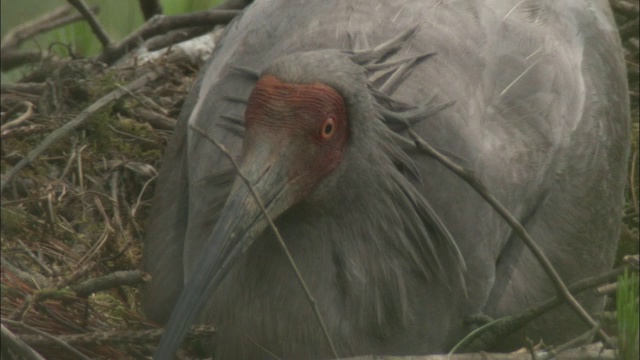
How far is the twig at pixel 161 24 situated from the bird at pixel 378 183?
6.05 ft

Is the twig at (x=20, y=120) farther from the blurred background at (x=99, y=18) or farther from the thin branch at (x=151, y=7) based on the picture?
the thin branch at (x=151, y=7)

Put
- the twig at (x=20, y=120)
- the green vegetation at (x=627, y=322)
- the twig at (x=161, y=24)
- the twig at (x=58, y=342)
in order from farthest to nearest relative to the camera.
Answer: the twig at (x=161, y=24) < the twig at (x=20, y=120) < the twig at (x=58, y=342) < the green vegetation at (x=627, y=322)

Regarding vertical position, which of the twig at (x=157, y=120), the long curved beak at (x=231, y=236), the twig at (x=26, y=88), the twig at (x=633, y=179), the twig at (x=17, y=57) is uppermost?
the long curved beak at (x=231, y=236)

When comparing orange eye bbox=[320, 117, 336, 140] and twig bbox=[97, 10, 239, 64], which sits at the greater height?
orange eye bbox=[320, 117, 336, 140]

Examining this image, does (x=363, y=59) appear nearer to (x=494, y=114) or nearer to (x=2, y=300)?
(x=494, y=114)

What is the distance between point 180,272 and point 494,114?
171 centimetres

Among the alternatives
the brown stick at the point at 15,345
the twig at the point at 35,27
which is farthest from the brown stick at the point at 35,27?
the brown stick at the point at 15,345

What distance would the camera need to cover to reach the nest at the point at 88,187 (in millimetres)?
5820

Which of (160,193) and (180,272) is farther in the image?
(160,193)

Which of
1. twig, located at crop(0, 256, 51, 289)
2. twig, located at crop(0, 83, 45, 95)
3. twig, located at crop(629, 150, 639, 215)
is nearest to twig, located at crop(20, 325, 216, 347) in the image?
twig, located at crop(0, 256, 51, 289)

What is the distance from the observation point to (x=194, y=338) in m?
5.65

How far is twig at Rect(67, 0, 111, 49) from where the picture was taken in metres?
8.02

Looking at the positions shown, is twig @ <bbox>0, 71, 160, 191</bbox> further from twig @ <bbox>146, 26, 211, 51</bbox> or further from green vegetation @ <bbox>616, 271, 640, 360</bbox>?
green vegetation @ <bbox>616, 271, 640, 360</bbox>

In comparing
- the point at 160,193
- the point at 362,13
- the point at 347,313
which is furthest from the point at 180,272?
the point at 362,13
